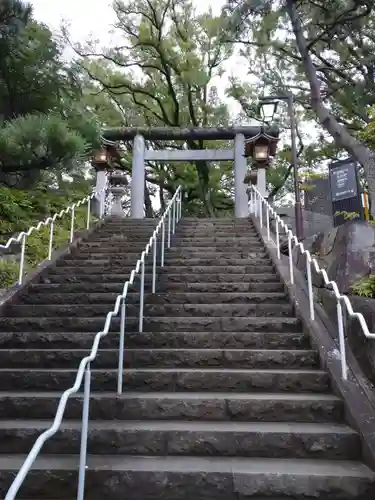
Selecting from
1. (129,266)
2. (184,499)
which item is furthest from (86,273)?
(184,499)

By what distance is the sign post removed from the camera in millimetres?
6289

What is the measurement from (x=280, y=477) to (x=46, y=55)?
470 cm

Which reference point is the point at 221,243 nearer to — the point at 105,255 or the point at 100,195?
the point at 105,255

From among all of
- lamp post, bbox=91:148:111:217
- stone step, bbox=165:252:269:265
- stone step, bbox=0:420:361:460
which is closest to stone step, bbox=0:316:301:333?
stone step, bbox=0:420:361:460

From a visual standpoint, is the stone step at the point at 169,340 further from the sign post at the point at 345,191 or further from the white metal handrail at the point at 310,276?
the sign post at the point at 345,191

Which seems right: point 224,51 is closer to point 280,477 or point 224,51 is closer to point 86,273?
point 86,273

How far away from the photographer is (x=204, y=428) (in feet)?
9.37

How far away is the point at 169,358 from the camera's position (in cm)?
380

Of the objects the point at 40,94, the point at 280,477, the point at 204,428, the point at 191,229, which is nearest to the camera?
the point at 280,477

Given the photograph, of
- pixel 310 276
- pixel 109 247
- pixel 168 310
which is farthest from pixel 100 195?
pixel 310 276

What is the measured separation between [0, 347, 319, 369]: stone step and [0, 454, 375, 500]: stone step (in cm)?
117

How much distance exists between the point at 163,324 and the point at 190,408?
1.42m

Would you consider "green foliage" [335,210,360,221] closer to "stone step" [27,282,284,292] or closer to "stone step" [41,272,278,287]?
Result: "stone step" [41,272,278,287]

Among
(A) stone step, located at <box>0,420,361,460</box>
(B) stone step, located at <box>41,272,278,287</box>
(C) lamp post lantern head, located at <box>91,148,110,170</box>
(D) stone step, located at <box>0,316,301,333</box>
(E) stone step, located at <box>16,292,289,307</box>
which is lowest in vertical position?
(A) stone step, located at <box>0,420,361,460</box>
